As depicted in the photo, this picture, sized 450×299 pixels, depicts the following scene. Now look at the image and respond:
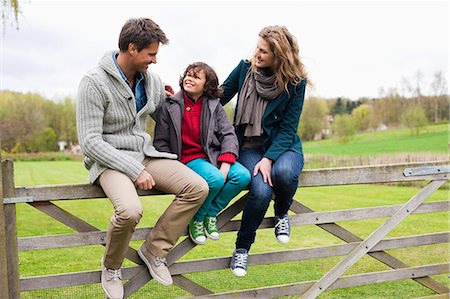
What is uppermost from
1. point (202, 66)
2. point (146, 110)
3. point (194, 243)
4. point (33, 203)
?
point (202, 66)

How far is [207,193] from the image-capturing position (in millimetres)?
3535

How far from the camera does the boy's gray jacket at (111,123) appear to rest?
11.1 ft

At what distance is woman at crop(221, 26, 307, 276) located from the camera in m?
3.78

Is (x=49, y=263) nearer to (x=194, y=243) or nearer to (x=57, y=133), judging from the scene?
(x=194, y=243)

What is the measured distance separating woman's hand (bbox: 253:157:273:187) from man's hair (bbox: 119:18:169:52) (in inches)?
43.3

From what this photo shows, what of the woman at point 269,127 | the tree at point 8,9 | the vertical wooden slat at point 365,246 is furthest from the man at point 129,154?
the tree at point 8,9

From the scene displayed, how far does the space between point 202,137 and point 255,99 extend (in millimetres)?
514

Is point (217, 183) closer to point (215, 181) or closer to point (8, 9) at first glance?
point (215, 181)

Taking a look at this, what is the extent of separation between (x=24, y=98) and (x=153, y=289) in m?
55.6

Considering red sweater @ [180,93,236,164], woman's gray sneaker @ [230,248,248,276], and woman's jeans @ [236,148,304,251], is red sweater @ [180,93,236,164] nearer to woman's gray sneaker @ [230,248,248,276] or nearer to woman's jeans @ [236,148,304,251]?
woman's jeans @ [236,148,304,251]

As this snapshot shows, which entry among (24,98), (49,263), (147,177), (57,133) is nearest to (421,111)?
(57,133)

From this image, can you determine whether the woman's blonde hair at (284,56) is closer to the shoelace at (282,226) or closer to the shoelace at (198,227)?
the shoelace at (282,226)

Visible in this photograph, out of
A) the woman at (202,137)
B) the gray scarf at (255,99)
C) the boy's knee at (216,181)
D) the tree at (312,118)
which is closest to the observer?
the boy's knee at (216,181)

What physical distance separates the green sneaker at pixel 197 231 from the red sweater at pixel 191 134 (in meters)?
0.44
